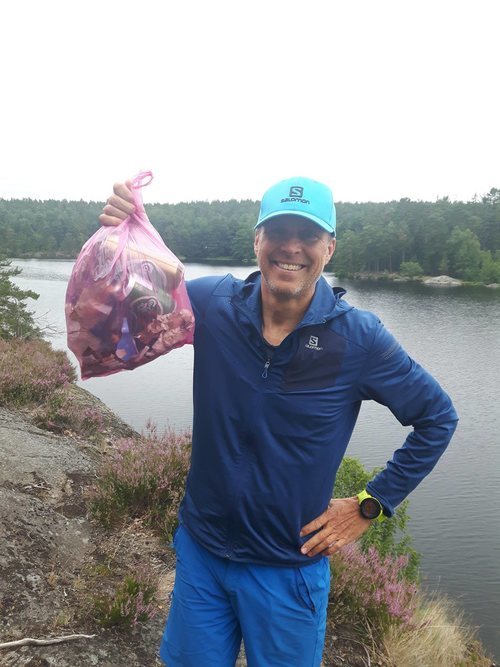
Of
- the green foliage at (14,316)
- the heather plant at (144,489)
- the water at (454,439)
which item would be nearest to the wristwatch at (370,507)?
the heather plant at (144,489)

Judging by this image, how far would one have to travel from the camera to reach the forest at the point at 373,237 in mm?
69125

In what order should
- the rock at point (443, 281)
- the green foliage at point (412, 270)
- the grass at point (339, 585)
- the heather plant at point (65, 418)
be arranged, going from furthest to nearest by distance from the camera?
the green foliage at point (412, 270), the rock at point (443, 281), the heather plant at point (65, 418), the grass at point (339, 585)

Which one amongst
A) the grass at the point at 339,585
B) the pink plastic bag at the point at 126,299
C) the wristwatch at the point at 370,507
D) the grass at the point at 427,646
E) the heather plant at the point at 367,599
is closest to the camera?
the pink plastic bag at the point at 126,299

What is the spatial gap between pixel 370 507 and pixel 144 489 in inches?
127

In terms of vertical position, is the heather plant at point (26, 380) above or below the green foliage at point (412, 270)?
below

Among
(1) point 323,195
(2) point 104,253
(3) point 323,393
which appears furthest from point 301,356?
(2) point 104,253

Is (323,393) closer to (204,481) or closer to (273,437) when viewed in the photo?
(273,437)

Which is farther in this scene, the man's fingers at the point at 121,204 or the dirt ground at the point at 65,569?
the dirt ground at the point at 65,569

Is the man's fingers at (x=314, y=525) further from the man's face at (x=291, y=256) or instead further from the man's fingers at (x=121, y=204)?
the man's fingers at (x=121, y=204)

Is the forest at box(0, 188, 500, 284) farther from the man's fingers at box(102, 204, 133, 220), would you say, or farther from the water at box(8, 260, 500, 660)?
the man's fingers at box(102, 204, 133, 220)

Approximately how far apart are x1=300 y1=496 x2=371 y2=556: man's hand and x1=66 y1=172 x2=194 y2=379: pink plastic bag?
3.11 ft

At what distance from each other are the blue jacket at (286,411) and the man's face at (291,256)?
0.33ft

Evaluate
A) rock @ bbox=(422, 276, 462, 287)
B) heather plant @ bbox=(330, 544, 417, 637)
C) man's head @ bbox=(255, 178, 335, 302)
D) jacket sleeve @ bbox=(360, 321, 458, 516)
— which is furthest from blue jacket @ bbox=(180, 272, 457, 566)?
rock @ bbox=(422, 276, 462, 287)

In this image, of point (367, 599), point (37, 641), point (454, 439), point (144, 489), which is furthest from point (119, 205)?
point (454, 439)
